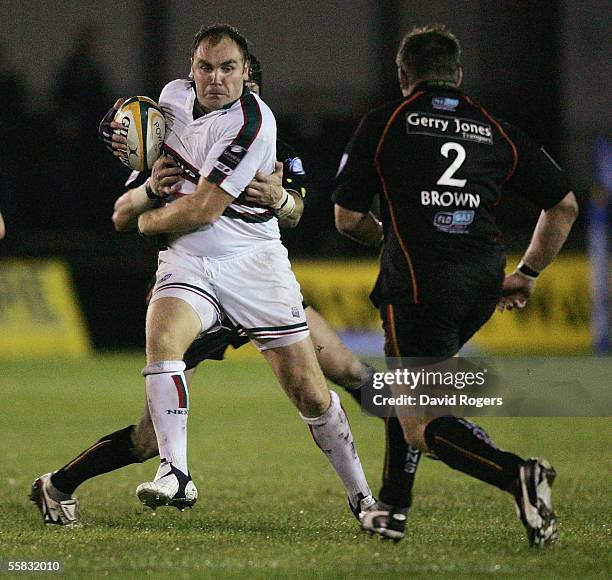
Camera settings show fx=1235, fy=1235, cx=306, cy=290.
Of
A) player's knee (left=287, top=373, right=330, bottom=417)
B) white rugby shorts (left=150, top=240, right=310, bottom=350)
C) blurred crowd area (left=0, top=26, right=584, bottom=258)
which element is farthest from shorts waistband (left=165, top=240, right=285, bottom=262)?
blurred crowd area (left=0, top=26, right=584, bottom=258)

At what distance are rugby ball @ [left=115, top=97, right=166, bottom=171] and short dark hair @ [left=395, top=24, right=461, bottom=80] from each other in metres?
1.22

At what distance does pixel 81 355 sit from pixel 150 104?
10343mm

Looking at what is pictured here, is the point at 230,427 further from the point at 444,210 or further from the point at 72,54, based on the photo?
the point at 72,54

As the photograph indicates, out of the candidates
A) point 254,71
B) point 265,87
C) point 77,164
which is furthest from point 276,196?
point 265,87

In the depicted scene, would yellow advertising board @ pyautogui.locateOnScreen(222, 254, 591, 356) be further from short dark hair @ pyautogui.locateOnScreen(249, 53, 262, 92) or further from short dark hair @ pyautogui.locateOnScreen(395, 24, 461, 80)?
short dark hair @ pyautogui.locateOnScreen(395, 24, 461, 80)

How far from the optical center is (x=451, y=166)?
490cm

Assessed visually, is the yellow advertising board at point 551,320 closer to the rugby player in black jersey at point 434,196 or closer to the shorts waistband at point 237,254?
the shorts waistband at point 237,254

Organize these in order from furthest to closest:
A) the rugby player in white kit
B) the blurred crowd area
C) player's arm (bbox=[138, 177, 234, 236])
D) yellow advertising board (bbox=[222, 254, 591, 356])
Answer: the blurred crowd area, yellow advertising board (bbox=[222, 254, 591, 356]), player's arm (bbox=[138, 177, 234, 236]), the rugby player in white kit

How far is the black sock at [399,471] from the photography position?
5.08 metres

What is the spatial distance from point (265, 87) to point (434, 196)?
1367 centimetres

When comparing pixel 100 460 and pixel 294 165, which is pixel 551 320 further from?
pixel 100 460

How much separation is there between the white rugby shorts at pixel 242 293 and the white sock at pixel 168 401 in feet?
0.93

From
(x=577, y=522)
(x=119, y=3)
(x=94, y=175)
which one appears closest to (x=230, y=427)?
(x=577, y=522)

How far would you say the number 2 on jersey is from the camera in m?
4.89
